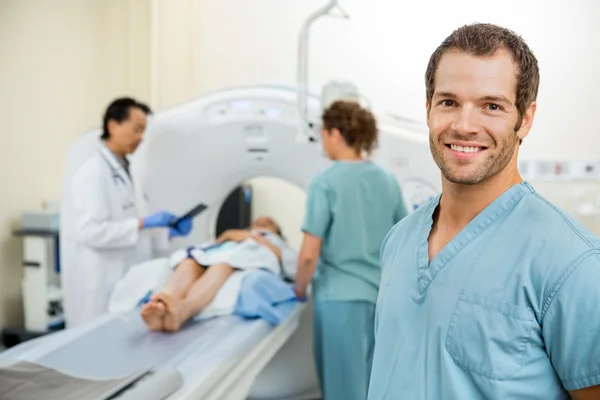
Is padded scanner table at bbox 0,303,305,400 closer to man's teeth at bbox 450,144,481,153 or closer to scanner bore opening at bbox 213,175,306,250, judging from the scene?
man's teeth at bbox 450,144,481,153

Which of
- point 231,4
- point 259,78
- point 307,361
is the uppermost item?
point 231,4

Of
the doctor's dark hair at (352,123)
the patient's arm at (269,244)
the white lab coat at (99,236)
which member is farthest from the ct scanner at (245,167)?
the doctor's dark hair at (352,123)

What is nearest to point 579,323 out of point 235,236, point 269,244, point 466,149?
point 466,149

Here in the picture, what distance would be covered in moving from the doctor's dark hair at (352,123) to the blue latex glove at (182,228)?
0.91 m

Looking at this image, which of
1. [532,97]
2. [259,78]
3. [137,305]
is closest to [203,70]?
[259,78]

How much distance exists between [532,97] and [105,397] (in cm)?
92

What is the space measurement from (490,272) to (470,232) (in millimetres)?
74

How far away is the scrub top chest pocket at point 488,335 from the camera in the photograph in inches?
27.7

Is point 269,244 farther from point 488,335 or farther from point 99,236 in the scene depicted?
point 488,335

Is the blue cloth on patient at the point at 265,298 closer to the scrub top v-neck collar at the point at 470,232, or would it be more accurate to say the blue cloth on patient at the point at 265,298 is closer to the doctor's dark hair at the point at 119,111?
the doctor's dark hair at the point at 119,111

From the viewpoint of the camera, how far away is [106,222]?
2.40 meters

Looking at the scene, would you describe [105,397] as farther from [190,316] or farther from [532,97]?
[532,97]

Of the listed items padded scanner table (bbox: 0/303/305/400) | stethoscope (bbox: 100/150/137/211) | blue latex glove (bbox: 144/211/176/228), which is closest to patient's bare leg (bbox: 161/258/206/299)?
padded scanner table (bbox: 0/303/305/400)

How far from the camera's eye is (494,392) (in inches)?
27.9
